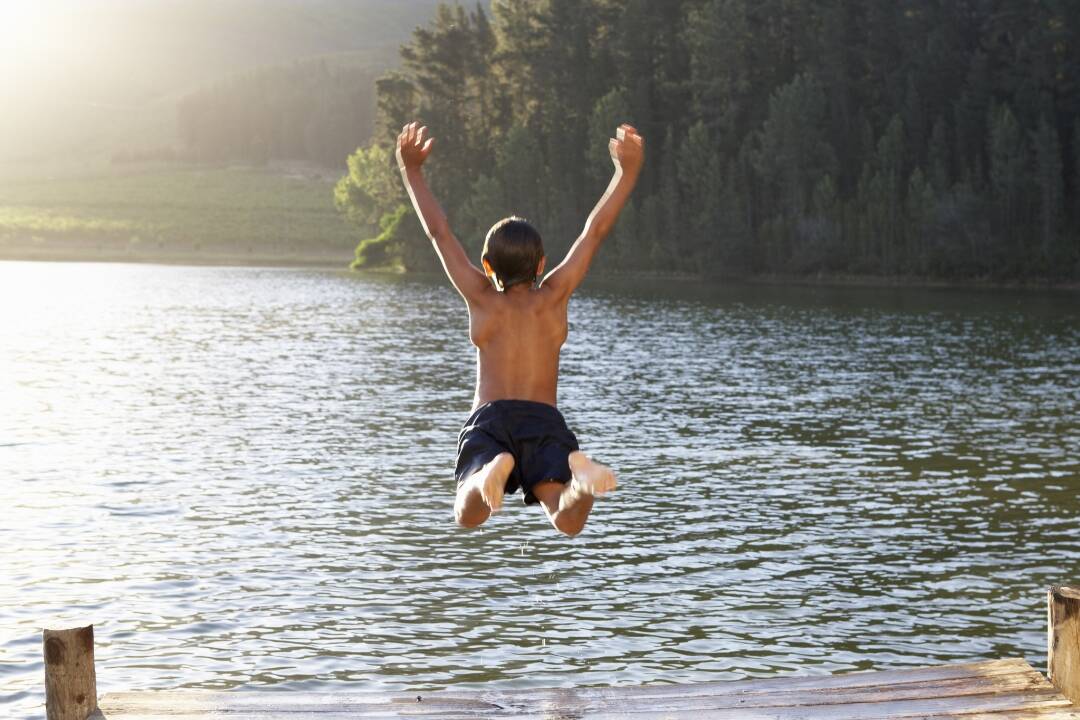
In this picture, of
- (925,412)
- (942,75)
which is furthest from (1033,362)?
(942,75)

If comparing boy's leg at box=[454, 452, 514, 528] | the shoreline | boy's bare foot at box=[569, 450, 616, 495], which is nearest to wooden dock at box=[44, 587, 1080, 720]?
boy's leg at box=[454, 452, 514, 528]

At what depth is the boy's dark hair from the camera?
8.76 meters

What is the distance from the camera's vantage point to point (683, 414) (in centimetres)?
3344

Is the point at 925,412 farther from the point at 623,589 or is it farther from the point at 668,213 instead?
the point at 668,213

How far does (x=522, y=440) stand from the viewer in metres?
8.96

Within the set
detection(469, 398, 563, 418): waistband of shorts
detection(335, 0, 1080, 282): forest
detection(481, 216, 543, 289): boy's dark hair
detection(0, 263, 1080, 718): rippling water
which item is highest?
detection(335, 0, 1080, 282): forest

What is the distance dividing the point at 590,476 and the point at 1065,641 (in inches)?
151

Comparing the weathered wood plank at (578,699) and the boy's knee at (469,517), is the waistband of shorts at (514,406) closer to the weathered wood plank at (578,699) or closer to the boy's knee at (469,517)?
the boy's knee at (469,517)

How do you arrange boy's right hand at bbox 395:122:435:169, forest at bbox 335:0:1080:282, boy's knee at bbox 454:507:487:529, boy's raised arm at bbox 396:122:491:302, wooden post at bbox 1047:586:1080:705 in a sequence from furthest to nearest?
1. forest at bbox 335:0:1080:282
2. wooden post at bbox 1047:586:1080:705
3. boy's right hand at bbox 395:122:435:169
4. boy's raised arm at bbox 396:122:491:302
5. boy's knee at bbox 454:507:487:529

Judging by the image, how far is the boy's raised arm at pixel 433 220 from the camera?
8.95 m

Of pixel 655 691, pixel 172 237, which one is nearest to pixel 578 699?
pixel 655 691

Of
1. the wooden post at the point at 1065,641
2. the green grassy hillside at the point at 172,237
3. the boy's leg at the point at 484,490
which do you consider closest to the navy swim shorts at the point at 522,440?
the boy's leg at the point at 484,490

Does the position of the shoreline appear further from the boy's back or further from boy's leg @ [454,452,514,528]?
boy's leg @ [454,452,514,528]

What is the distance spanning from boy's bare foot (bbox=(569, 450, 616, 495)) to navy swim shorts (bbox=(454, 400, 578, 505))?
2.57ft
